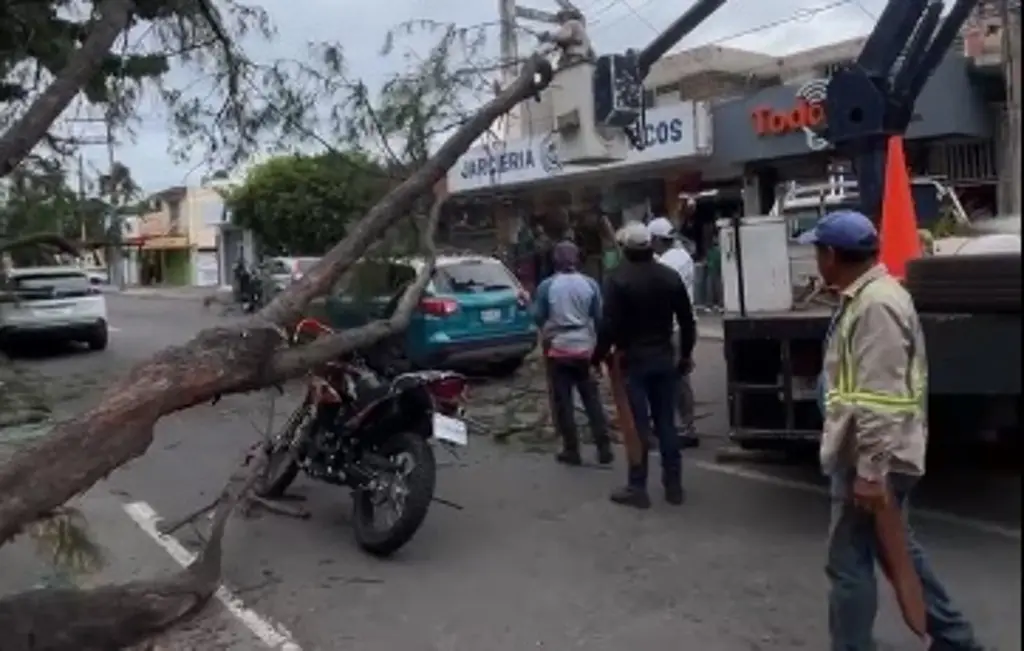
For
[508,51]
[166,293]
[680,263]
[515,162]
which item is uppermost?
[515,162]

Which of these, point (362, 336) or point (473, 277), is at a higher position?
point (473, 277)

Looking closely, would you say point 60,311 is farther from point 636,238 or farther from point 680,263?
point 636,238

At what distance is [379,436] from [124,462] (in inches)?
85.2

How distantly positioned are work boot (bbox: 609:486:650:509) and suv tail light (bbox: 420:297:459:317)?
19.2 ft

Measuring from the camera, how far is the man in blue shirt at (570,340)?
835 cm

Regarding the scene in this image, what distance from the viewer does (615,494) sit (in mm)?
7199

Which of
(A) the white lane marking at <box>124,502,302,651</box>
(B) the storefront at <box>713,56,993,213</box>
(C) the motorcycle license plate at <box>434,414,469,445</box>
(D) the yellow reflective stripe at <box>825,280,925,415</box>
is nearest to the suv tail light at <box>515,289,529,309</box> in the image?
(B) the storefront at <box>713,56,993,213</box>

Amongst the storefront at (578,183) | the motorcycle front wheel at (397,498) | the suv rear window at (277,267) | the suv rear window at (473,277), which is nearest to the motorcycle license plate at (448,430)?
the motorcycle front wheel at (397,498)

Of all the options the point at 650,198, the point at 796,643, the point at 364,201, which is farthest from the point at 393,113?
the point at 650,198

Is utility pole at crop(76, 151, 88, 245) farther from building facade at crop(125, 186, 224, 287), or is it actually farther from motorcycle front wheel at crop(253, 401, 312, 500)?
building facade at crop(125, 186, 224, 287)

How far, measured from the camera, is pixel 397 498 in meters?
6.24

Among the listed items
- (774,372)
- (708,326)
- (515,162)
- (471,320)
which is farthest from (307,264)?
(515,162)

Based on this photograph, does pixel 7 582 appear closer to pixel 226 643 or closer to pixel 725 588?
pixel 226 643

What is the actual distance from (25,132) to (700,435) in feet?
18.8
